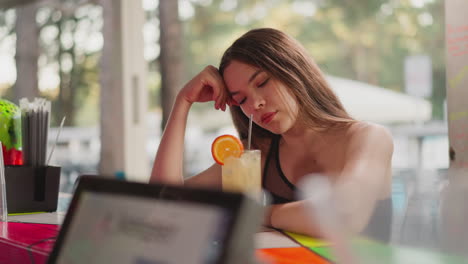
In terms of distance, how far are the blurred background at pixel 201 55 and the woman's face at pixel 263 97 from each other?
2.81 meters

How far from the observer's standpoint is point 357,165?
151 centimetres

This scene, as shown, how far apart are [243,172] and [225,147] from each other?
101 millimetres

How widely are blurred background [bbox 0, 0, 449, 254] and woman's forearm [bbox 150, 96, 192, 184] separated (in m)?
2.52

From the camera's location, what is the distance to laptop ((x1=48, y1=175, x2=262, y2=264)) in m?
0.54

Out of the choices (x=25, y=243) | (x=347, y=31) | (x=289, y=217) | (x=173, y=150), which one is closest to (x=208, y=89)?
(x=173, y=150)

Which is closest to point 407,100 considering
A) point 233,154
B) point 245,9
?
point 245,9

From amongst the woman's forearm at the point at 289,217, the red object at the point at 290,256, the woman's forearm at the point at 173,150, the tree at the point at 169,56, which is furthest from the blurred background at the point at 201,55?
the red object at the point at 290,256

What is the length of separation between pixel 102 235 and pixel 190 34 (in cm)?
906

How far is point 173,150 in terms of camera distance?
6.29ft

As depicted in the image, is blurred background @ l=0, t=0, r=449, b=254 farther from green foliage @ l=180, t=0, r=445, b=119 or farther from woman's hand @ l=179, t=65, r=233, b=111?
woman's hand @ l=179, t=65, r=233, b=111

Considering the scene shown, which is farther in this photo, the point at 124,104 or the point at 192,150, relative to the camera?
the point at 192,150

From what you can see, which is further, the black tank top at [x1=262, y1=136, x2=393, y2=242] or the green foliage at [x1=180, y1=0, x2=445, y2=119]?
the green foliage at [x1=180, y1=0, x2=445, y2=119]

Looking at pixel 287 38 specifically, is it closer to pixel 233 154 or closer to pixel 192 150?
pixel 233 154

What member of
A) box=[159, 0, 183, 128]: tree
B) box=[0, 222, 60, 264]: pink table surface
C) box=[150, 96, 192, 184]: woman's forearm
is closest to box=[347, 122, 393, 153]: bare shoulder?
box=[150, 96, 192, 184]: woman's forearm
